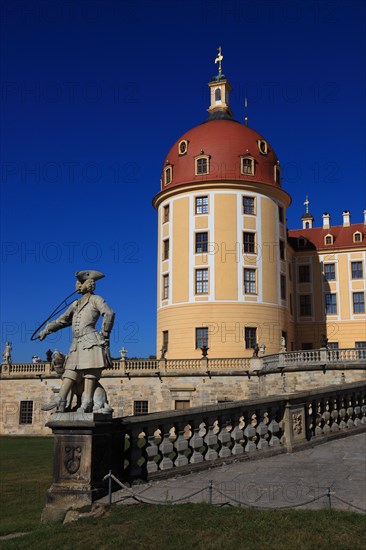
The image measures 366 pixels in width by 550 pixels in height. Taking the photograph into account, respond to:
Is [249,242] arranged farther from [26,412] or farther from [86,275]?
[86,275]

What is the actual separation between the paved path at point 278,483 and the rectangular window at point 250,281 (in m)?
26.9

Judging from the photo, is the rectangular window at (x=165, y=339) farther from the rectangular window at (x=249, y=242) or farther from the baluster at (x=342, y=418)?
the baluster at (x=342, y=418)

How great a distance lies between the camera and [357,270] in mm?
44938

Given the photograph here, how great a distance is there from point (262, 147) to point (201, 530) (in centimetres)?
3690

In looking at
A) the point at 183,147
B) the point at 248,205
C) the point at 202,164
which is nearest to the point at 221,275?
the point at 248,205

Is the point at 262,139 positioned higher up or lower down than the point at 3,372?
higher up

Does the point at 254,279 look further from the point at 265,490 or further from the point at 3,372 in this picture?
the point at 265,490

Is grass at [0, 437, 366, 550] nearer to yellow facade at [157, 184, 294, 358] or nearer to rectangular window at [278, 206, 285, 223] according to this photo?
yellow facade at [157, 184, 294, 358]

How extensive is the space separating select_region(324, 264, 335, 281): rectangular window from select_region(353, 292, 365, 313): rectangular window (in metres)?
2.54

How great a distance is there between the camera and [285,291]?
3934cm

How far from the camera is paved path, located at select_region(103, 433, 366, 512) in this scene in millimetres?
6703

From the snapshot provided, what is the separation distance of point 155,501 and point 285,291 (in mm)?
34032

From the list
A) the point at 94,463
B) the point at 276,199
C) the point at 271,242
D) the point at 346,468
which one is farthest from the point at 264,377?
the point at 94,463

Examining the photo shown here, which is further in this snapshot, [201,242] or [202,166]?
[202,166]
